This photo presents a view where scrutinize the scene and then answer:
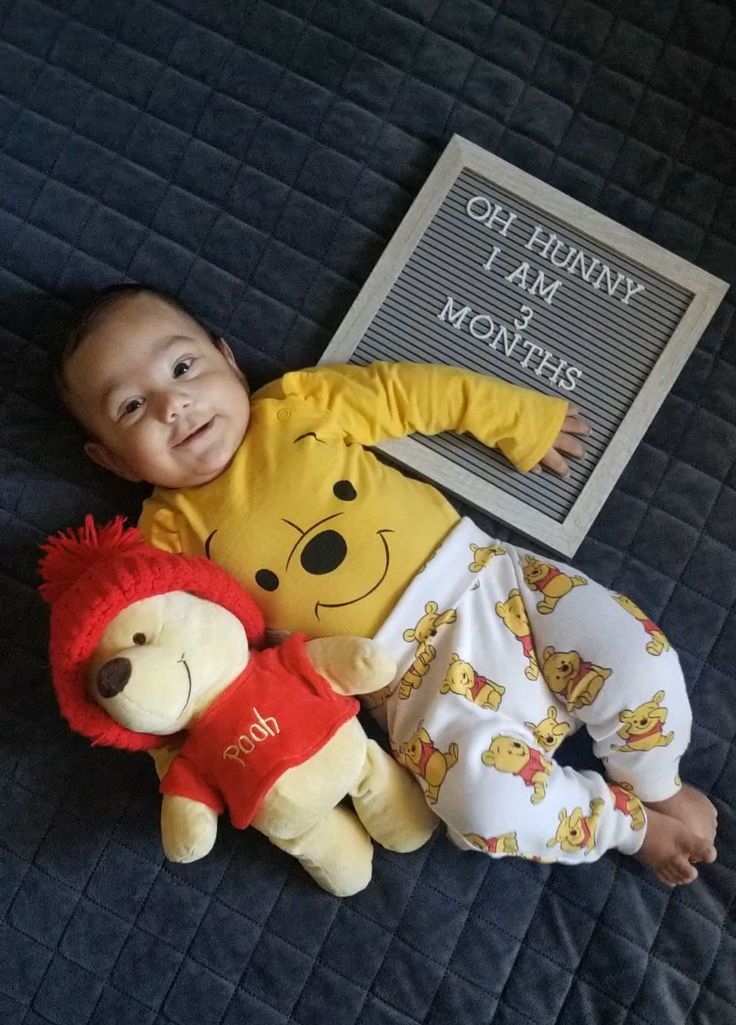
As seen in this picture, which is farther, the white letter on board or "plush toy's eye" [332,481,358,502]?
the white letter on board

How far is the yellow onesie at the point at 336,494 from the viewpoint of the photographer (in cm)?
93

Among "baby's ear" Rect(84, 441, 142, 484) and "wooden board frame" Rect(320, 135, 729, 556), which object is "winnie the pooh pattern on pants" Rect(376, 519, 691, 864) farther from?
"baby's ear" Rect(84, 441, 142, 484)

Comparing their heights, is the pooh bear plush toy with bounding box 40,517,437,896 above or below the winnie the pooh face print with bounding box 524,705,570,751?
below

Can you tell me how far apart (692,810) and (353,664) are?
0.39m

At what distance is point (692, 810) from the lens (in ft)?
3.10

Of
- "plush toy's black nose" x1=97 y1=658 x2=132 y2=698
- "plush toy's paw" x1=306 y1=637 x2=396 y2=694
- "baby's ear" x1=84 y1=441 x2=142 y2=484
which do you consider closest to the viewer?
"plush toy's black nose" x1=97 y1=658 x2=132 y2=698

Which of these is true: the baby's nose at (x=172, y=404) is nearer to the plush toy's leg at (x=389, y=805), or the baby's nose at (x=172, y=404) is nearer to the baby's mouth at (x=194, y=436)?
the baby's mouth at (x=194, y=436)

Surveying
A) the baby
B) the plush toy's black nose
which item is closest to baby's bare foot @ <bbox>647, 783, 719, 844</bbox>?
the baby

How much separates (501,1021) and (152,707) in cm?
48

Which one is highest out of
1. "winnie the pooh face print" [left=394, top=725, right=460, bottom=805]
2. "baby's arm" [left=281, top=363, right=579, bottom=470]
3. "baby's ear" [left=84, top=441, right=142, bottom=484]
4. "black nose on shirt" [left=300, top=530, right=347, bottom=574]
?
"baby's arm" [left=281, top=363, right=579, bottom=470]

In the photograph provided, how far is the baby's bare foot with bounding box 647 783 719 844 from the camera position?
939 millimetres

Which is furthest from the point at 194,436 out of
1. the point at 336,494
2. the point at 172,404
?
the point at 336,494

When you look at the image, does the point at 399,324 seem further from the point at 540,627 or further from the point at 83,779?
the point at 83,779

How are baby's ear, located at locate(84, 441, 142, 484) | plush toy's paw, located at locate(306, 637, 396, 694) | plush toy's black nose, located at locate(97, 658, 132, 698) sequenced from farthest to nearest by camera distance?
baby's ear, located at locate(84, 441, 142, 484)
plush toy's paw, located at locate(306, 637, 396, 694)
plush toy's black nose, located at locate(97, 658, 132, 698)
